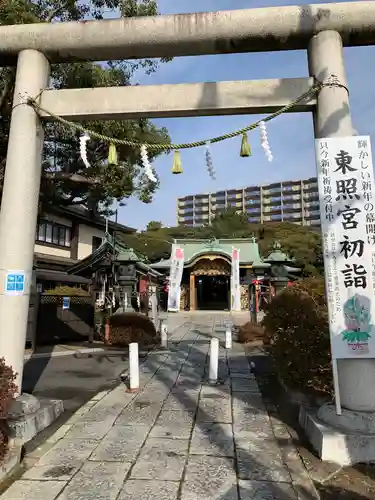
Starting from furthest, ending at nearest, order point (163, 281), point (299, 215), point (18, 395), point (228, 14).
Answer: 1. point (299, 215)
2. point (163, 281)
3. point (228, 14)
4. point (18, 395)

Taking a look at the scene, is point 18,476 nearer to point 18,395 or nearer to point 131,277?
point 18,395

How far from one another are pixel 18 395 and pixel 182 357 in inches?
225

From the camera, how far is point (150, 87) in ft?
16.2

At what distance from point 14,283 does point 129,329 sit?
7.44 metres

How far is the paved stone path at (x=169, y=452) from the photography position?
10.3ft

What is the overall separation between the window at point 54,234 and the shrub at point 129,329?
11.6 m

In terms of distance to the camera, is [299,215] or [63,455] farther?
[299,215]

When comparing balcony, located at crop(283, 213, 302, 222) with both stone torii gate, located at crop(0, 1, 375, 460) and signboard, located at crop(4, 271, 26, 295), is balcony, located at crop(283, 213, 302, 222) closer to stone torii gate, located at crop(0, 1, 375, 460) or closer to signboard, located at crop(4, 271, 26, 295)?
Answer: stone torii gate, located at crop(0, 1, 375, 460)

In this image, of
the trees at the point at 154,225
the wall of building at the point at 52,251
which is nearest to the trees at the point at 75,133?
the wall of building at the point at 52,251

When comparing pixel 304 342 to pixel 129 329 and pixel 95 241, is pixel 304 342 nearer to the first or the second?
pixel 129 329

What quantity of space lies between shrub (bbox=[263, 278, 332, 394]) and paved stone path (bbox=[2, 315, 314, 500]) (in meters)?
0.74

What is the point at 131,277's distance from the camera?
12672 mm

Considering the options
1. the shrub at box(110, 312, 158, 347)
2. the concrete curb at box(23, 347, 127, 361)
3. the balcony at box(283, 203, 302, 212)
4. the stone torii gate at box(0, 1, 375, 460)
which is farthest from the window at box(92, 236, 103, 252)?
the balcony at box(283, 203, 302, 212)

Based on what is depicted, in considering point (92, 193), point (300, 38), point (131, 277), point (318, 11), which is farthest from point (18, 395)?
point (92, 193)
